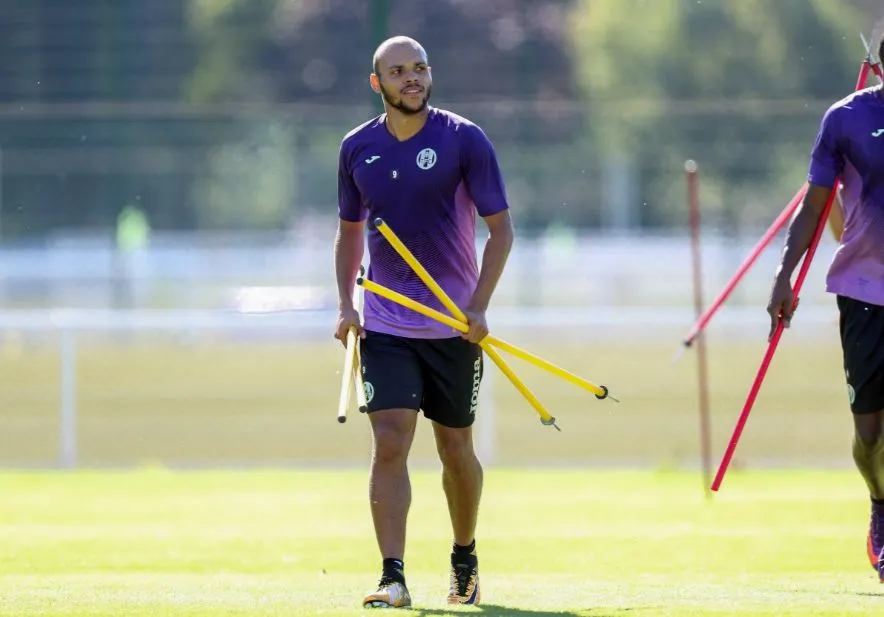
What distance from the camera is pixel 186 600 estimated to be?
6492 millimetres

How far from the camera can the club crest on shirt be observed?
659 cm

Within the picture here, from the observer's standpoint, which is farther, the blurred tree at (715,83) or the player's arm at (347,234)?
the blurred tree at (715,83)

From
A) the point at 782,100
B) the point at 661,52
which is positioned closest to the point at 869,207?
the point at 782,100

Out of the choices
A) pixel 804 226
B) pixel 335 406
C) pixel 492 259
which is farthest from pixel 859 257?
pixel 335 406

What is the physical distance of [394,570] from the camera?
6.29 m

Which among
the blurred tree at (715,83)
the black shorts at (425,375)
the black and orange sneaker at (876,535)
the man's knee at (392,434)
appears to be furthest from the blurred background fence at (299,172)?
the man's knee at (392,434)

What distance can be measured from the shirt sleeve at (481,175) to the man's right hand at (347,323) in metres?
0.60

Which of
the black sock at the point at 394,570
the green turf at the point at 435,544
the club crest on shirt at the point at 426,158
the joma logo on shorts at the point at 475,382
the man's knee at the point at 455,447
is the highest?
the club crest on shirt at the point at 426,158

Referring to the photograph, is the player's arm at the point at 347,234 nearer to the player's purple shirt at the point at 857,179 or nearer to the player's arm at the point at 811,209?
the player's arm at the point at 811,209

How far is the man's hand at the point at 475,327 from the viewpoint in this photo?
21.4 feet

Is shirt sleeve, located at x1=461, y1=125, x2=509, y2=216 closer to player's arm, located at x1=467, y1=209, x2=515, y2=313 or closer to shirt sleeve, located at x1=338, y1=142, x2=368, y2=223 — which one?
player's arm, located at x1=467, y1=209, x2=515, y2=313

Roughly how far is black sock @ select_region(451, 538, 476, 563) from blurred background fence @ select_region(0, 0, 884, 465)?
922cm

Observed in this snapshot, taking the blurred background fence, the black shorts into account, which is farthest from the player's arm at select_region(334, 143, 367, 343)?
the blurred background fence

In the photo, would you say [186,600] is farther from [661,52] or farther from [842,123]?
[661,52]
